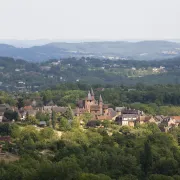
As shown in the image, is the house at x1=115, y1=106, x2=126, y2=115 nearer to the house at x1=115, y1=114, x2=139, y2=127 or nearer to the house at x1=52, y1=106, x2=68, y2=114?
the house at x1=115, y1=114, x2=139, y2=127

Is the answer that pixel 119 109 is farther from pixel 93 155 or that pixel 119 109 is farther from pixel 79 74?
pixel 79 74

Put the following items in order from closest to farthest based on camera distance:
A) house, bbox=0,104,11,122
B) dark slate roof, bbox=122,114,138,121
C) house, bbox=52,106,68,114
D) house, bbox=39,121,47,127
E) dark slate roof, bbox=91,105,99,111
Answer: house, bbox=39,121,47,127 < house, bbox=0,104,11,122 < dark slate roof, bbox=122,114,138,121 < house, bbox=52,106,68,114 < dark slate roof, bbox=91,105,99,111

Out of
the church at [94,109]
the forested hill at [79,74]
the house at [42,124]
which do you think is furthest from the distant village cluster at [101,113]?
the forested hill at [79,74]

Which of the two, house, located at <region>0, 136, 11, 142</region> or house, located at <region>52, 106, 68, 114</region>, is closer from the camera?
house, located at <region>0, 136, 11, 142</region>

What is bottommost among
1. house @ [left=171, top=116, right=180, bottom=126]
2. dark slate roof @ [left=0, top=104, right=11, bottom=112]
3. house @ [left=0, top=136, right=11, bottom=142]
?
house @ [left=171, top=116, right=180, bottom=126]

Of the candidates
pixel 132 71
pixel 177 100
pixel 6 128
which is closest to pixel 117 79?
pixel 132 71

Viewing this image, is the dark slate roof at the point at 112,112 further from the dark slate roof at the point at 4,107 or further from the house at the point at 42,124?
the dark slate roof at the point at 4,107

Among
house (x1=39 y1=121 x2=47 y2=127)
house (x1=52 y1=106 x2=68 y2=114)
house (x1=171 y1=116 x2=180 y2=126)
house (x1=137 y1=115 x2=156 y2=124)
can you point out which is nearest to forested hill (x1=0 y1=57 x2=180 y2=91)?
house (x1=171 y1=116 x2=180 y2=126)

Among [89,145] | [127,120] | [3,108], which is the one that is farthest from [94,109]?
[89,145]
